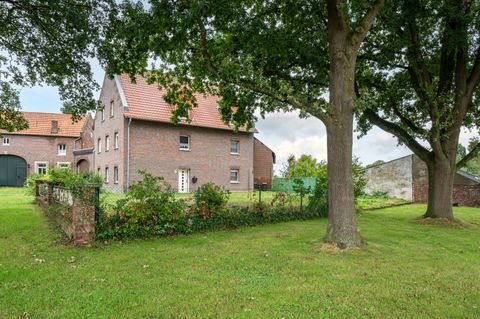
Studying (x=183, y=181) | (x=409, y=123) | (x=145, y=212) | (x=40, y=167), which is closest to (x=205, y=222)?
(x=145, y=212)

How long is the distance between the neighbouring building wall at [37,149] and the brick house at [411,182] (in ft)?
112

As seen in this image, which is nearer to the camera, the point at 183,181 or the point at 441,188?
the point at 441,188

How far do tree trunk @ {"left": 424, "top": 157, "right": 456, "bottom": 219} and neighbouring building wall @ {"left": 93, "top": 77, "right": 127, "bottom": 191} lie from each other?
2024 cm

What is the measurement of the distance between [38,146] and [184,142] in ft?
75.9

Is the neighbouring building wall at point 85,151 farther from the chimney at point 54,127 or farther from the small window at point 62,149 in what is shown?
the chimney at point 54,127

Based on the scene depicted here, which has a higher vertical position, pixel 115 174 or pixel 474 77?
pixel 474 77

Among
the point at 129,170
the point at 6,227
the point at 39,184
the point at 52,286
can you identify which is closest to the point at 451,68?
the point at 52,286

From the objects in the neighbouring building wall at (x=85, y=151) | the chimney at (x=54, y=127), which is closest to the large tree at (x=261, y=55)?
the neighbouring building wall at (x=85, y=151)

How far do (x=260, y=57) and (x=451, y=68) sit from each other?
7989 mm

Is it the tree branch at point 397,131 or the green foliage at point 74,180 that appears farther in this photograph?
the tree branch at point 397,131

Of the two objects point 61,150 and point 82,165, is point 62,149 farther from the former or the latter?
point 82,165

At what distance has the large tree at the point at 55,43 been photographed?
10.1 meters

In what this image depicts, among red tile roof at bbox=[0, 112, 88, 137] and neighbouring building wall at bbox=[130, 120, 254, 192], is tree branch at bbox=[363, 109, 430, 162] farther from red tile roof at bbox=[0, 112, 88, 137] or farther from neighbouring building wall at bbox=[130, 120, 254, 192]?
red tile roof at bbox=[0, 112, 88, 137]

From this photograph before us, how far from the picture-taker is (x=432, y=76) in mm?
15305
